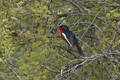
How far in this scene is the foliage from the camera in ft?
12.2

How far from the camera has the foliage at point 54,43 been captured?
373 cm

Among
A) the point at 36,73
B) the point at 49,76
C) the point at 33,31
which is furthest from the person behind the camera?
the point at 33,31

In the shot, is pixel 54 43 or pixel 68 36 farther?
pixel 68 36

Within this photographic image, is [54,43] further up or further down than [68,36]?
further up

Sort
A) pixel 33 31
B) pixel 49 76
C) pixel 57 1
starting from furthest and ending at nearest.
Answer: pixel 57 1, pixel 33 31, pixel 49 76

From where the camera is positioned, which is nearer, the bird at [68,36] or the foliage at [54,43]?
the foliage at [54,43]

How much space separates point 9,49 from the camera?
3611 millimetres

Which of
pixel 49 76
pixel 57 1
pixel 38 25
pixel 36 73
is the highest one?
pixel 57 1

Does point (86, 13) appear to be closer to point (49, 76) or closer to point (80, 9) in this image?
point (80, 9)

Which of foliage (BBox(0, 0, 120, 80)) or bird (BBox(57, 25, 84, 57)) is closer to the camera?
foliage (BBox(0, 0, 120, 80))

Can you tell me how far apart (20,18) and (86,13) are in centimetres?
131

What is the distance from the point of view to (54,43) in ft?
14.2

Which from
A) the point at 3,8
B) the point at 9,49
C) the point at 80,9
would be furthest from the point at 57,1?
the point at 9,49

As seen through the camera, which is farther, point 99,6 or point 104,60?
point 99,6
